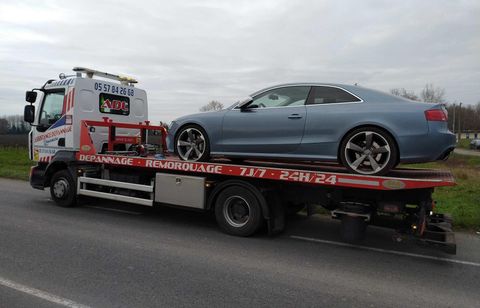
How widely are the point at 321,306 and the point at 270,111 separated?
323 cm

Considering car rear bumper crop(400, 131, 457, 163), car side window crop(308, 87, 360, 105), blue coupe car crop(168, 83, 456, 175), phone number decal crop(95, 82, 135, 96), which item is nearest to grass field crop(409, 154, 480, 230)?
blue coupe car crop(168, 83, 456, 175)

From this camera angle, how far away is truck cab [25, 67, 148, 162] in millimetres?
8406

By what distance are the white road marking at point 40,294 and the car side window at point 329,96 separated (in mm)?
4098

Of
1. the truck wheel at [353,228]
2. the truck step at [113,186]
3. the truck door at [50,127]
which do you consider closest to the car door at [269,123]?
the truck wheel at [353,228]

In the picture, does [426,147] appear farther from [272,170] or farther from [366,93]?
[272,170]

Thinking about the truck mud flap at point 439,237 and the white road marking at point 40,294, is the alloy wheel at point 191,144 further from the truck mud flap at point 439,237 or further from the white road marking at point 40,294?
the truck mud flap at point 439,237

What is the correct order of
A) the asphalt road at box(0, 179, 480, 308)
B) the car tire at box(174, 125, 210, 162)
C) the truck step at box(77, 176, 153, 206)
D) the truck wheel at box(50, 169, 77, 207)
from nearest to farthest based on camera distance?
the asphalt road at box(0, 179, 480, 308) → the car tire at box(174, 125, 210, 162) → the truck step at box(77, 176, 153, 206) → the truck wheel at box(50, 169, 77, 207)

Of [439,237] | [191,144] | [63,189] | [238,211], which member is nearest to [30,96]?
[63,189]

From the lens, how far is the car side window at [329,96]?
231 inches

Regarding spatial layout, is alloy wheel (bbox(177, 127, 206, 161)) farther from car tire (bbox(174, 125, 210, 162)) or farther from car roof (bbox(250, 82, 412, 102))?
car roof (bbox(250, 82, 412, 102))

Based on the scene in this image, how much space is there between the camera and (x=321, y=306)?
3824 millimetres

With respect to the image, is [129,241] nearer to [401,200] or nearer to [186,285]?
[186,285]

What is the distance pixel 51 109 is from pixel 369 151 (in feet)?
22.1

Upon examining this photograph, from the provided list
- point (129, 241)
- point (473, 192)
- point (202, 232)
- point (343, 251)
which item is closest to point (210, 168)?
point (202, 232)
